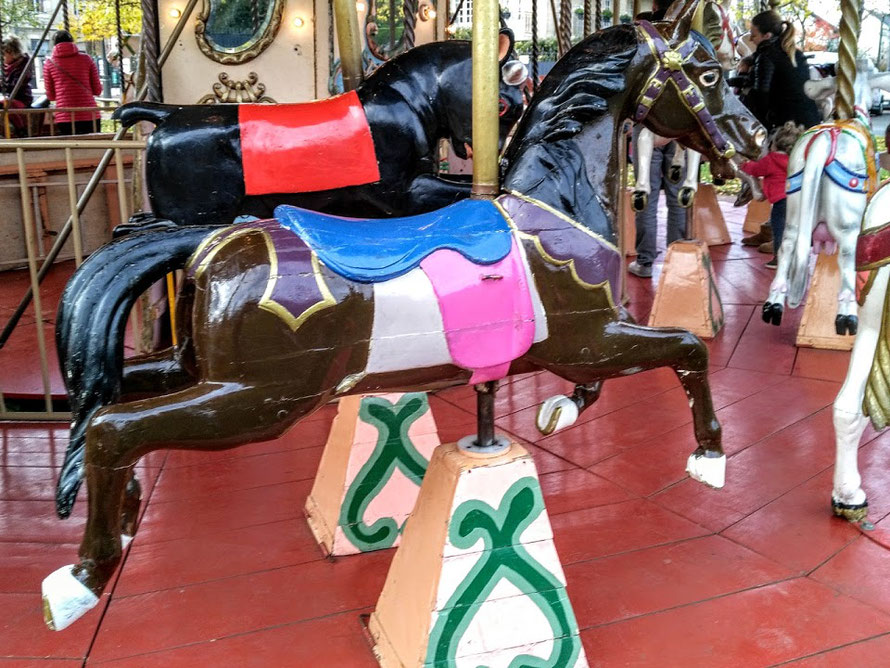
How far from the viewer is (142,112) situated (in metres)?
1.98

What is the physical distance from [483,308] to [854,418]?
4.80 ft

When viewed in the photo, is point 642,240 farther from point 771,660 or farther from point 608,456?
point 771,660

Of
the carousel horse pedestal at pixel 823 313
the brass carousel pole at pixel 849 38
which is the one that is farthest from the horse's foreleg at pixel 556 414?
the carousel horse pedestal at pixel 823 313

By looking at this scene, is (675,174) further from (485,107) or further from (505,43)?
(485,107)

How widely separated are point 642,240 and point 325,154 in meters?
4.52

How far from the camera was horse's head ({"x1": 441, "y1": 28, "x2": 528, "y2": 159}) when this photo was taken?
2184 millimetres

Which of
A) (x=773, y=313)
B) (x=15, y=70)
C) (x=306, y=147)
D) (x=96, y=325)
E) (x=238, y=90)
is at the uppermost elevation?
(x=15, y=70)

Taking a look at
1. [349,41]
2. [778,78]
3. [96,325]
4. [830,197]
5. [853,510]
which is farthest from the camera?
[778,78]

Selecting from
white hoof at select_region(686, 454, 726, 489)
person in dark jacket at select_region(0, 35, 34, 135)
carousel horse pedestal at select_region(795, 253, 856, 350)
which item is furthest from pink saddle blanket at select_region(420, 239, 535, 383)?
person in dark jacket at select_region(0, 35, 34, 135)

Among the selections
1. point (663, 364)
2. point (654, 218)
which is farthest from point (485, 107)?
point (654, 218)

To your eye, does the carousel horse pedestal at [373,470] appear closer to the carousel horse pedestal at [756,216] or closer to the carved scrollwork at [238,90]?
the carved scrollwork at [238,90]

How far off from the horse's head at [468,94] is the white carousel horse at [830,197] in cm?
167

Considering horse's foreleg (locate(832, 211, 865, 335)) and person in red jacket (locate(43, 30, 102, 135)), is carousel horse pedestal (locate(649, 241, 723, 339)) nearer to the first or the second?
horse's foreleg (locate(832, 211, 865, 335))

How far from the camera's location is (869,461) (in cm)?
316
